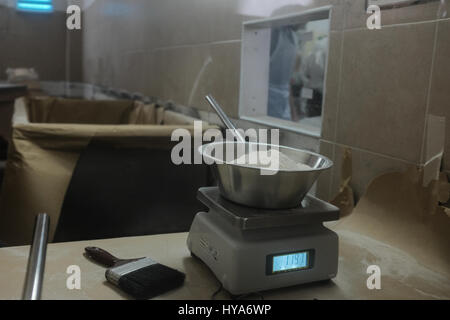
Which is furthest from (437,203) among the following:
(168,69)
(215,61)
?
(168,69)

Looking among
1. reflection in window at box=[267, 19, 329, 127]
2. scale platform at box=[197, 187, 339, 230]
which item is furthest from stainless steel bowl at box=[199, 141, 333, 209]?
reflection in window at box=[267, 19, 329, 127]

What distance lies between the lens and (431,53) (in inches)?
36.6

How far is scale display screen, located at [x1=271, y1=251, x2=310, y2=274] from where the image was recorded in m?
0.77

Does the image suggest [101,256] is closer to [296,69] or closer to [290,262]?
[290,262]

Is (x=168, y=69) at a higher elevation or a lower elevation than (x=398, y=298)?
higher

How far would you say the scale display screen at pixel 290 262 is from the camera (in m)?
0.77

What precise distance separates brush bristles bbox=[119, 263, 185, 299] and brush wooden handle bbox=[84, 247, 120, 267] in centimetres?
9

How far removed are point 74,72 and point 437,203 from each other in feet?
14.1

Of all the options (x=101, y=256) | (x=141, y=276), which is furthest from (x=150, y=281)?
(x=101, y=256)

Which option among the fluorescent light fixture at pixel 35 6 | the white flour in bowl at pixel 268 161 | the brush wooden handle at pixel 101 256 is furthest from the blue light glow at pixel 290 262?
the fluorescent light fixture at pixel 35 6

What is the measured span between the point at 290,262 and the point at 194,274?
19 centimetres

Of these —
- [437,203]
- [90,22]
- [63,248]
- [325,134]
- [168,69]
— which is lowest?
[63,248]

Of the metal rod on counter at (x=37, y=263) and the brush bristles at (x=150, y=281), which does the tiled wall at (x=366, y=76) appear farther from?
the metal rod on counter at (x=37, y=263)

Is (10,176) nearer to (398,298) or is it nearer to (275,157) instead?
(275,157)
